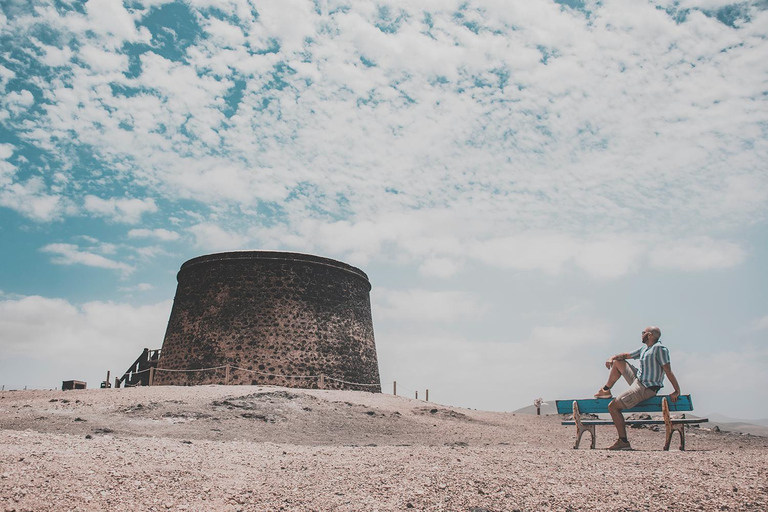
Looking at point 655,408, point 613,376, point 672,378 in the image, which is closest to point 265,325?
point 613,376

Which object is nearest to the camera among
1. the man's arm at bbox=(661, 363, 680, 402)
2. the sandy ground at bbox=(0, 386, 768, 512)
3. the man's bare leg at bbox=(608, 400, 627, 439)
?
the sandy ground at bbox=(0, 386, 768, 512)

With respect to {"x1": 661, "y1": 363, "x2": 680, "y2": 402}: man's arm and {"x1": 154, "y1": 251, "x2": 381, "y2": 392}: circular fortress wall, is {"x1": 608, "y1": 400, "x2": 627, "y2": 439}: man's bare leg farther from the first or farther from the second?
{"x1": 154, "y1": 251, "x2": 381, "y2": 392}: circular fortress wall

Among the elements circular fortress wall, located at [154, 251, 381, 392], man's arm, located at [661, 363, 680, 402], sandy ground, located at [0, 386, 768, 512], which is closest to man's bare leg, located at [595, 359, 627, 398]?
man's arm, located at [661, 363, 680, 402]

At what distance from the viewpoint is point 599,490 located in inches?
188

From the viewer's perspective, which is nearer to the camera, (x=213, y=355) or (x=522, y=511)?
(x=522, y=511)

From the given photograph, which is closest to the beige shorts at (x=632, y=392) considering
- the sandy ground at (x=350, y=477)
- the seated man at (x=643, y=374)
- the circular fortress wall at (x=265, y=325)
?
the seated man at (x=643, y=374)

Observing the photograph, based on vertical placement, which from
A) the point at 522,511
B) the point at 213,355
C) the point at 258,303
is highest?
the point at 258,303

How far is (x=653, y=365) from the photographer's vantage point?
7008 mm

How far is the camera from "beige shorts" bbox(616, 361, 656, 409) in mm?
7047

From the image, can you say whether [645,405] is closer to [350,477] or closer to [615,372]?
[615,372]

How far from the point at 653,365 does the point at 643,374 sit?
0.17m

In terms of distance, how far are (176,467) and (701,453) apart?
5.66 meters

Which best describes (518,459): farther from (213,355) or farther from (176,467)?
(213,355)

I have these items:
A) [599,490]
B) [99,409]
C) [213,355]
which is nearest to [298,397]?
[99,409]
